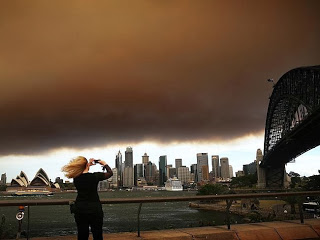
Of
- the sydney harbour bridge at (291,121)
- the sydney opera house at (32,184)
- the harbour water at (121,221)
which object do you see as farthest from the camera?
the sydney opera house at (32,184)

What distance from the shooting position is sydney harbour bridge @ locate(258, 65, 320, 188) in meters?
65.8

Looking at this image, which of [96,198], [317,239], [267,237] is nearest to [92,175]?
[96,198]

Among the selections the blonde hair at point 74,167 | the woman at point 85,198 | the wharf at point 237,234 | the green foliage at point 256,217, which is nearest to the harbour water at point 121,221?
the green foliage at point 256,217

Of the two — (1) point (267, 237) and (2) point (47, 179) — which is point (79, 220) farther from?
(2) point (47, 179)

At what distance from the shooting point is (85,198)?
14.7 feet

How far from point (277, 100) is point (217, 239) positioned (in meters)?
97.9

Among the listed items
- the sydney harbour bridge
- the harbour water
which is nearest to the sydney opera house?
the harbour water

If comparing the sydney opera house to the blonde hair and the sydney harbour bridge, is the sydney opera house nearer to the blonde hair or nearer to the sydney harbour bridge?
the sydney harbour bridge

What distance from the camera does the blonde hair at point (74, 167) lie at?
4.53 m

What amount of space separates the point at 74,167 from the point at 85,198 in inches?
18.7

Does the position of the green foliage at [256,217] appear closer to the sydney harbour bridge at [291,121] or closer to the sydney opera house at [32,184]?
the sydney harbour bridge at [291,121]

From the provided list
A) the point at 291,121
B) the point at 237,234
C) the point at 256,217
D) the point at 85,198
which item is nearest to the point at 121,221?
A: the point at 256,217

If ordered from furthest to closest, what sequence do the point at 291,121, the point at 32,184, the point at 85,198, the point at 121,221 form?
1. the point at 32,184
2. the point at 291,121
3. the point at 121,221
4. the point at 85,198

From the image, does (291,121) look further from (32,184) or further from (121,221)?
(32,184)
